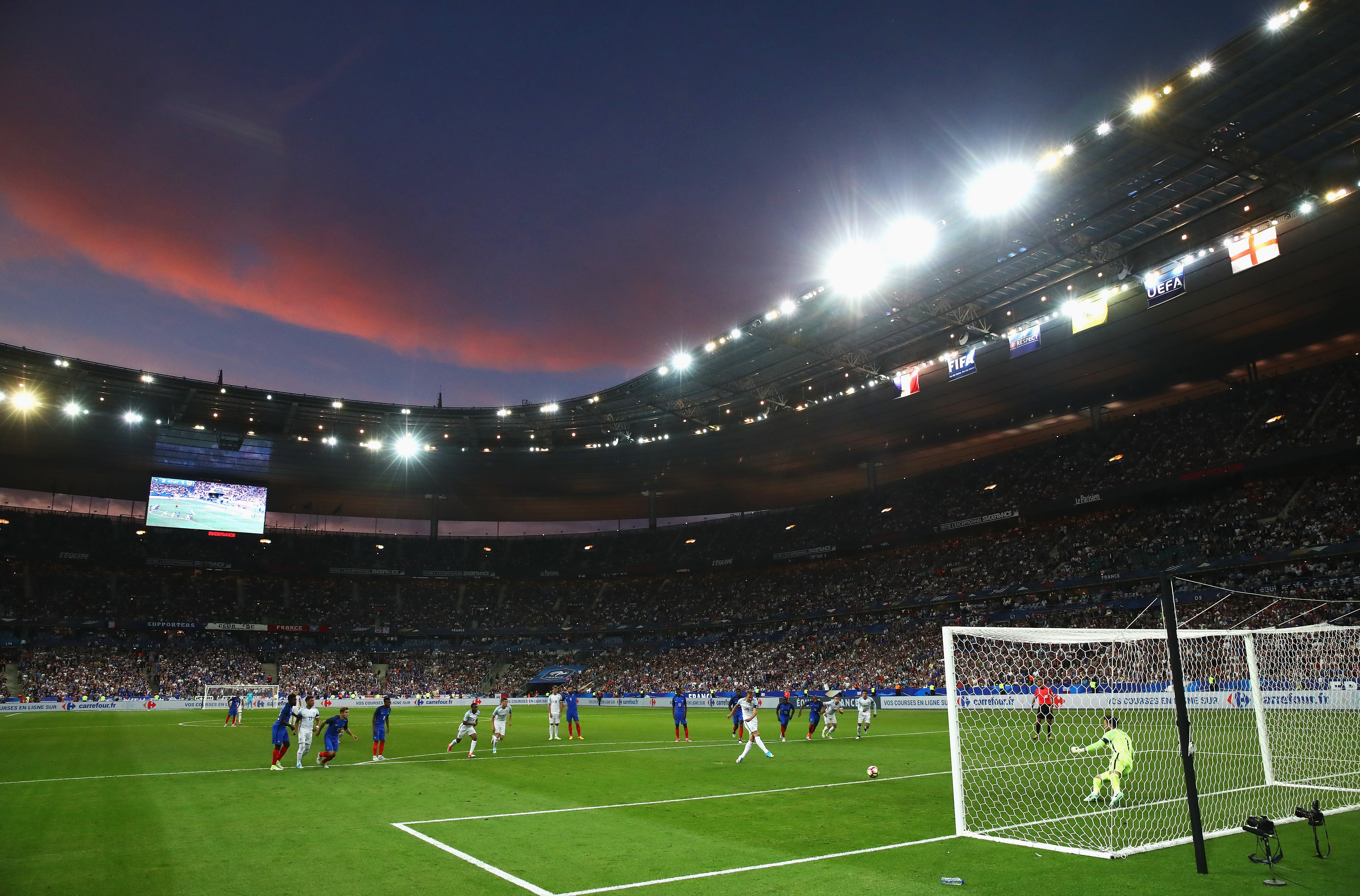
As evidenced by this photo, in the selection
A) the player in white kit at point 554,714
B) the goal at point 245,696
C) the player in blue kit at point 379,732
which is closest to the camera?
the player in blue kit at point 379,732

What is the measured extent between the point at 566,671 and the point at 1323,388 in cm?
5538

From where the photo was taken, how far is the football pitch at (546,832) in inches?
353

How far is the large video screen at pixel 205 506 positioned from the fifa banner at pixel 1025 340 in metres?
55.8

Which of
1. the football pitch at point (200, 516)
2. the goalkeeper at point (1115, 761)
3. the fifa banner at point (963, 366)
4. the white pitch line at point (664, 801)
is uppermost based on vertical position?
the fifa banner at point (963, 366)

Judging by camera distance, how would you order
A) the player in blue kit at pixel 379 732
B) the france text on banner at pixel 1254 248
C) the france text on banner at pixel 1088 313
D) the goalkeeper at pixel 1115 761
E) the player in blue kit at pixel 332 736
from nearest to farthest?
the goalkeeper at pixel 1115 761
the player in blue kit at pixel 332 736
the player in blue kit at pixel 379 732
the france text on banner at pixel 1254 248
the france text on banner at pixel 1088 313

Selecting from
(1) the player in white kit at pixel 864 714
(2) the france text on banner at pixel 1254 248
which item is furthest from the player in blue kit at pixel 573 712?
(2) the france text on banner at pixel 1254 248

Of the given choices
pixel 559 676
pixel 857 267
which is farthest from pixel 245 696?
pixel 857 267

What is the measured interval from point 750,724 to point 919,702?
2467cm

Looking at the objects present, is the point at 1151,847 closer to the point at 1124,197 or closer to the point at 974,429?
the point at 1124,197

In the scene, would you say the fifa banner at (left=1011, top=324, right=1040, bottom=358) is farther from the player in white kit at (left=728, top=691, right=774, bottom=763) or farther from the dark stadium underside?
the player in white kit at (left=728, top=691, right=774, bottom=763)

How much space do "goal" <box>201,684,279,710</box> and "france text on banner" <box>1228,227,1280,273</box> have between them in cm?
5368

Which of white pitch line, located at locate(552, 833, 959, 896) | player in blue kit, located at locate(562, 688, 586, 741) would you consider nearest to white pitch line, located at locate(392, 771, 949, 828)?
white pitch line, located at locate(552, 833, 959, 896)

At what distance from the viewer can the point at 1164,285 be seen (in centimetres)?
2678

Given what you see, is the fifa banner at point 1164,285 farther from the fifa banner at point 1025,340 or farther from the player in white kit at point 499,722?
the player in white kit at point 499,722
